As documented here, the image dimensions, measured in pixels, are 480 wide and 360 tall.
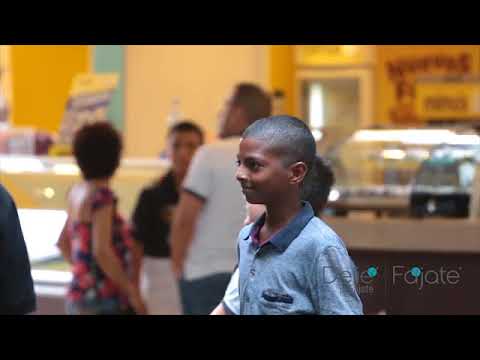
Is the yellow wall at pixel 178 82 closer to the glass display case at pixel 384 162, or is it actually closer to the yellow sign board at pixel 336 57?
the glass display case at pixel 384 162

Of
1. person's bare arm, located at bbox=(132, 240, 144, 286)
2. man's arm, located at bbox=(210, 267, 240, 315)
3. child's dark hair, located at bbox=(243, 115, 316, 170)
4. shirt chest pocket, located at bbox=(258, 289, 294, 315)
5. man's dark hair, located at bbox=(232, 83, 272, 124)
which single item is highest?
man's dark hair, located at bbox=(232, 83, 272, 124)

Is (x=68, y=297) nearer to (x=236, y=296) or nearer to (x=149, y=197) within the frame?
(x=149, y=197)

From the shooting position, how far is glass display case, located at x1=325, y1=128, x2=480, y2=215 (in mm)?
4070

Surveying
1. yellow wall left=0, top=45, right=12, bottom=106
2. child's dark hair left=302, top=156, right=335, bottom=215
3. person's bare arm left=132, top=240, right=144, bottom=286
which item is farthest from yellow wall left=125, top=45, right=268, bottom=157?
child's dark hair left=302, top=156, right=335, bottom=215

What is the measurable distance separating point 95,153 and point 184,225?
14.2 inches

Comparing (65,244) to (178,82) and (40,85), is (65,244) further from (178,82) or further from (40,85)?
(40,85)

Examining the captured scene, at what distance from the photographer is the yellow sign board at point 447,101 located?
20.9ft

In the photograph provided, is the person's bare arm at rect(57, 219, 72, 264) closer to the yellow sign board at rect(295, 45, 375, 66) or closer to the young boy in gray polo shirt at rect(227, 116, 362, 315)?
the young boy in gray polo shirt at rect(227, 116, 362, 315)

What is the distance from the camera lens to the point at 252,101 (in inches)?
99.7

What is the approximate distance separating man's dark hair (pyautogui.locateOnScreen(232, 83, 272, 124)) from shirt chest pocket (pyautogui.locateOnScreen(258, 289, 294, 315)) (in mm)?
940

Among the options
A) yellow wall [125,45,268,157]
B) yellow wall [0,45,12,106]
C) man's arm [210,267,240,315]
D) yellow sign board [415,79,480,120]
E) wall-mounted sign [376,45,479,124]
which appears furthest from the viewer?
wall-mounted sign [376,45,479,124]

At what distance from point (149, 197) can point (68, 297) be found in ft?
2.59

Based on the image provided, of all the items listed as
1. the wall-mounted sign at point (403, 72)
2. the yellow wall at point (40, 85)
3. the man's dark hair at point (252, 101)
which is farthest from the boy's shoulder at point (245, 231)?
the wall-mounted sign at point (403, 72)
